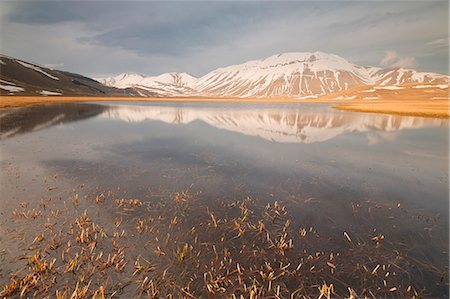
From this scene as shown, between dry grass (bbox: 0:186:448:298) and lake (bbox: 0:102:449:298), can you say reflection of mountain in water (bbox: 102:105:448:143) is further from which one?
dry grass (bbox: 0:186:448:298)

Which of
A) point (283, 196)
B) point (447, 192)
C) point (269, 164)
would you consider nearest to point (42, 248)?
point (283, 196)

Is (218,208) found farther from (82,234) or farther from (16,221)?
(16,221)

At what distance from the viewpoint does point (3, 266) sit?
25.4 feet

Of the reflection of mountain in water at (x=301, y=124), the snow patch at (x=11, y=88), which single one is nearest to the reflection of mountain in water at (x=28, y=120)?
the reflection of mountain in water at (x=301, y=124)

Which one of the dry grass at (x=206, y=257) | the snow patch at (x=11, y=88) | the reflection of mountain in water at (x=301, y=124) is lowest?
the dry grass at (x=206, y=257)

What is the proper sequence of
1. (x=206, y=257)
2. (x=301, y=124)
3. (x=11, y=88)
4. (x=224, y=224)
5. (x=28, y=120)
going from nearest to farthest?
1. (x=206, y=257)
2. (x=224, y=224)
3. (x=28, y=120)
4. (x=301, y=124)
5. (x=11, y=88)

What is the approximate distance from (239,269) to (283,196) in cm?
690

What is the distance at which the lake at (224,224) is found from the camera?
7.57 metres

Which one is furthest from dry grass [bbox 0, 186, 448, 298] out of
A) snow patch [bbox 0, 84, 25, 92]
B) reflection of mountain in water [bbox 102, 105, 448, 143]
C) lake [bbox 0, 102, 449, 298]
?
snow patch [bbox 0, 84, 25, 92]

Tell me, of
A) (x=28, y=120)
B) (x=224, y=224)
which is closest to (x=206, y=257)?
(x=224, y=224)

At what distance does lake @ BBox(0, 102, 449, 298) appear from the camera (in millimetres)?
7570

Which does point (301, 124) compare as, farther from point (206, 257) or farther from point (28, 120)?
point (28, 120)

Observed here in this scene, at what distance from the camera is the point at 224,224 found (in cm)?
1084

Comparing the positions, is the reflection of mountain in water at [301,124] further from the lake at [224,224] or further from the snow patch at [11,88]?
the snow patch at [11,88]
